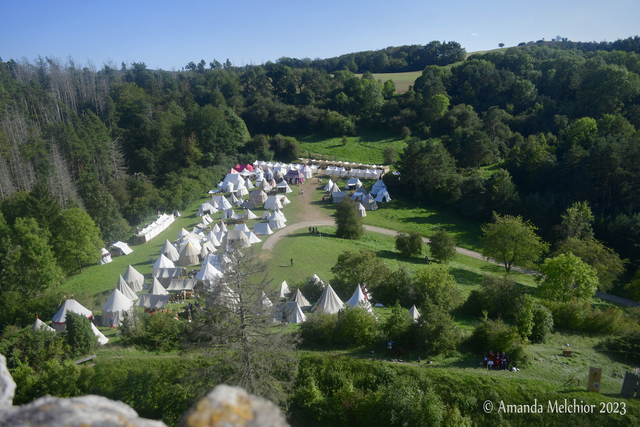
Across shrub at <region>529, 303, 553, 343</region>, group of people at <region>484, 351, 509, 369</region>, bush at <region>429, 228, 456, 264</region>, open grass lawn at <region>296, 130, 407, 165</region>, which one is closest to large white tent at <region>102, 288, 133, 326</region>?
group of people at <region>484, 351, 509, 369</region>

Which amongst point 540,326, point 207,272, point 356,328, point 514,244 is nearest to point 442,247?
point 514,244

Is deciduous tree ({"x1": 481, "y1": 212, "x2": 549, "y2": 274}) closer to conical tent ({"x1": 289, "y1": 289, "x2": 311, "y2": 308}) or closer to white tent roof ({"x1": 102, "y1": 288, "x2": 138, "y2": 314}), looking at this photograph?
conical tent ({"x1": 289, "y1": 289, "x2": 311, "y2": 308})

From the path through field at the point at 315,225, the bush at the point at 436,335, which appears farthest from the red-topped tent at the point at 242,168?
the bush at the point at 436,335

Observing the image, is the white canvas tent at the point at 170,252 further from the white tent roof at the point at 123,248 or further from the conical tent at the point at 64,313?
the conical tent at the point at 64,313

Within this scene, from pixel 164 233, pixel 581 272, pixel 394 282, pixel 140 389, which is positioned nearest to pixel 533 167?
pixel 581 272

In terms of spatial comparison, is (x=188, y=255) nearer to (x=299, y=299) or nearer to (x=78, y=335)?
(x=299, y=299)

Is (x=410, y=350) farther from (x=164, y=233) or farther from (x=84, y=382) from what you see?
(x=164, y=233)
